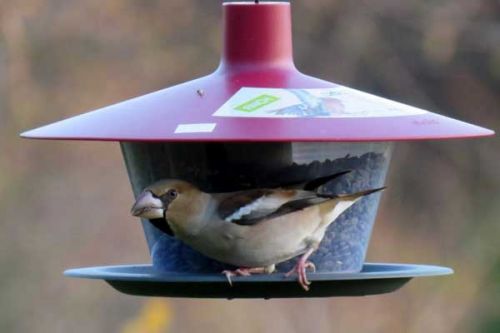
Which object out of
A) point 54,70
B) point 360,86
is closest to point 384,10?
point 360,86

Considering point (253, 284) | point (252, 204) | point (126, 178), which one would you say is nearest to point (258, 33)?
point (252, 204)

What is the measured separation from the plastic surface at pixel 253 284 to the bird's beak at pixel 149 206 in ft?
0.65

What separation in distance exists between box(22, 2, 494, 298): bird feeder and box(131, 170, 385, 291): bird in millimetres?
78

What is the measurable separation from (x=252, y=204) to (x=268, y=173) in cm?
14

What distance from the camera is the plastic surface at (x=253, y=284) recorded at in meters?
5.18

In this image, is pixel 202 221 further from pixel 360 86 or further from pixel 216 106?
pixel 360 86

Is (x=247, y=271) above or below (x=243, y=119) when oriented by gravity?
below

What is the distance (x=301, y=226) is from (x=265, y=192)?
17 cm

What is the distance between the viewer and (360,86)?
38.3ft

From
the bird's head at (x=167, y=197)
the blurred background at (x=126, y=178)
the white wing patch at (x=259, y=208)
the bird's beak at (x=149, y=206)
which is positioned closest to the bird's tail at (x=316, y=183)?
the white wing patch at (x=259, y=208)

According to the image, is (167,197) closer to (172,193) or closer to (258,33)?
(172,193)

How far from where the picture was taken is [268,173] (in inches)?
215

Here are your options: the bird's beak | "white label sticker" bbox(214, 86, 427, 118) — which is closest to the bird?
the bird's beak

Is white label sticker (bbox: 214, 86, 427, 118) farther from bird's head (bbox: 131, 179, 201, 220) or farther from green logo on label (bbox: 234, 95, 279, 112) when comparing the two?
bird's head (bbox: 131, 179, 201, 220)
